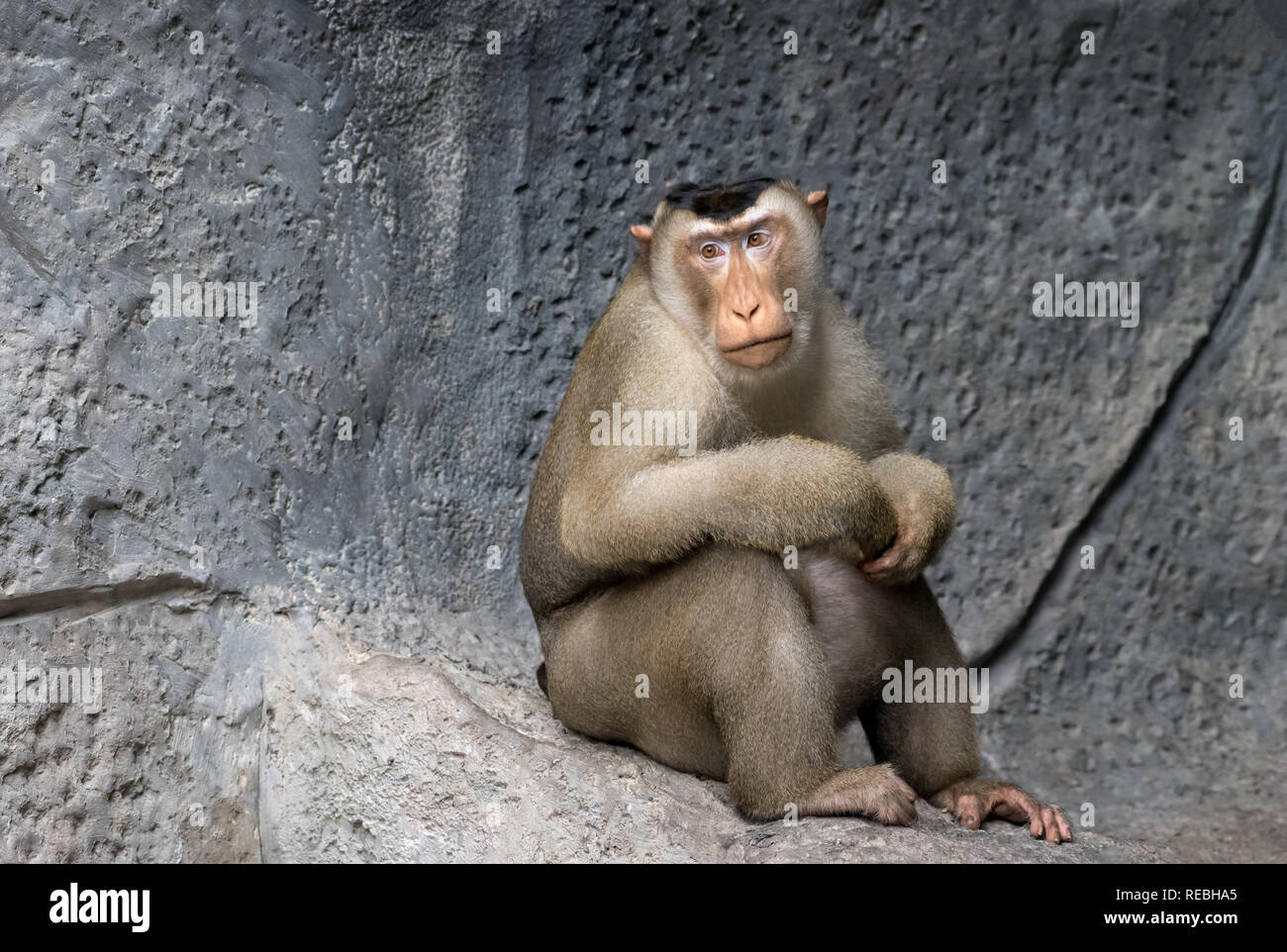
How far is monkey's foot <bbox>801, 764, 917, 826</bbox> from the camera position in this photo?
5.06 metres

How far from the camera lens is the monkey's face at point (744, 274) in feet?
17.0

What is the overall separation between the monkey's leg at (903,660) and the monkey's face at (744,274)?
100 centimetres

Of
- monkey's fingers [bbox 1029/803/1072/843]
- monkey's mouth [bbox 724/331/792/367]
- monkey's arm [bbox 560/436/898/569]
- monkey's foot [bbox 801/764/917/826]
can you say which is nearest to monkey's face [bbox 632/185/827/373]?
monkey's mouth [bbox 724/331/792/367]

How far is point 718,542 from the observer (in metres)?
5.16

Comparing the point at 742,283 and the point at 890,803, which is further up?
the point at 742,283

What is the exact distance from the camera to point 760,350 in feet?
16.9

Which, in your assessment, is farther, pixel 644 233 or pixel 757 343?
pixel 644 233

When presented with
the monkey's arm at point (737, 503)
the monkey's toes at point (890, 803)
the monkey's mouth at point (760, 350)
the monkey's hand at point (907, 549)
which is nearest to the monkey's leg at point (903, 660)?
the monkey's hand at point (907, 549)

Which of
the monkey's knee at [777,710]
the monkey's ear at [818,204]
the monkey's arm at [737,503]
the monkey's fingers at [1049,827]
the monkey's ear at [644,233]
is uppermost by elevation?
the monkey's ear at [818,204]

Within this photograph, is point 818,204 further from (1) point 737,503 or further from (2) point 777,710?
(2) point 777,710

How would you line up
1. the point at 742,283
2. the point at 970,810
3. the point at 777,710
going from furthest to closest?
the point at 970,810 < the point at 742,283 < the point at 777,710

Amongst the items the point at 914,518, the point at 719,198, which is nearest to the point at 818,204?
the point at 719,198

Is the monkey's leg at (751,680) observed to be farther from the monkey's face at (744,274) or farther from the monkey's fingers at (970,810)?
the monkey's face at (744,274)

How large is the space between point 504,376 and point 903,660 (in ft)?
9.14
